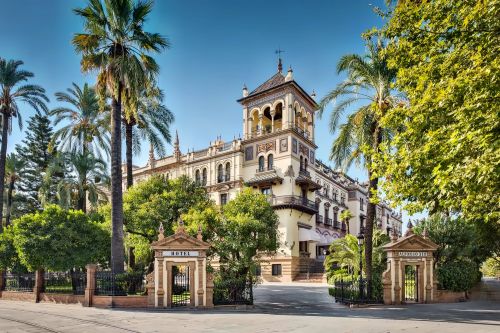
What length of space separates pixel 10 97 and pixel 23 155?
2150 centimetres

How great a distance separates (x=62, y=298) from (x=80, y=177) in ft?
45.7

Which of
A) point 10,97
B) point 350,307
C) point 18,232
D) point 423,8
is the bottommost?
point 350,307

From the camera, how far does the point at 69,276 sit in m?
23.2

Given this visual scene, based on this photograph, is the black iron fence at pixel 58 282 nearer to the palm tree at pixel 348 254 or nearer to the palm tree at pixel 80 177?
the palm tree at pixel 80 177

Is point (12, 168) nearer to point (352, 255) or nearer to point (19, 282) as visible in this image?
point (19, 282)

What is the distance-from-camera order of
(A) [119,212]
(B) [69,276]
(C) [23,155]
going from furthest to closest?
(C) [23,155] → (B) [69,276] → (A) [119,212]

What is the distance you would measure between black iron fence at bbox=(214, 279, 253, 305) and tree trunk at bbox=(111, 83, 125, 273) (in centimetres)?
489


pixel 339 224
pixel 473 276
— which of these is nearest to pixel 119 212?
pixel 473 276

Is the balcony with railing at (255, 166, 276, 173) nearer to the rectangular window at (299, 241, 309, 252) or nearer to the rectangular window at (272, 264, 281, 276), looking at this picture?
the rectangular window at (299, 241, 309, 252)

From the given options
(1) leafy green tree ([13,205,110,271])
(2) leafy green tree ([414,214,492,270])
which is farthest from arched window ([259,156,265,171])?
(1) leafy green tree ([13,205,110,271])

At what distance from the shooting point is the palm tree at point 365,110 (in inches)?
799

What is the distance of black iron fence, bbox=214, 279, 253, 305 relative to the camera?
1966cm

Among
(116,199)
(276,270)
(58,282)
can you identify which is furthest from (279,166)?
(58,282)

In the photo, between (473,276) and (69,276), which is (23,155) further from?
(473,276)
